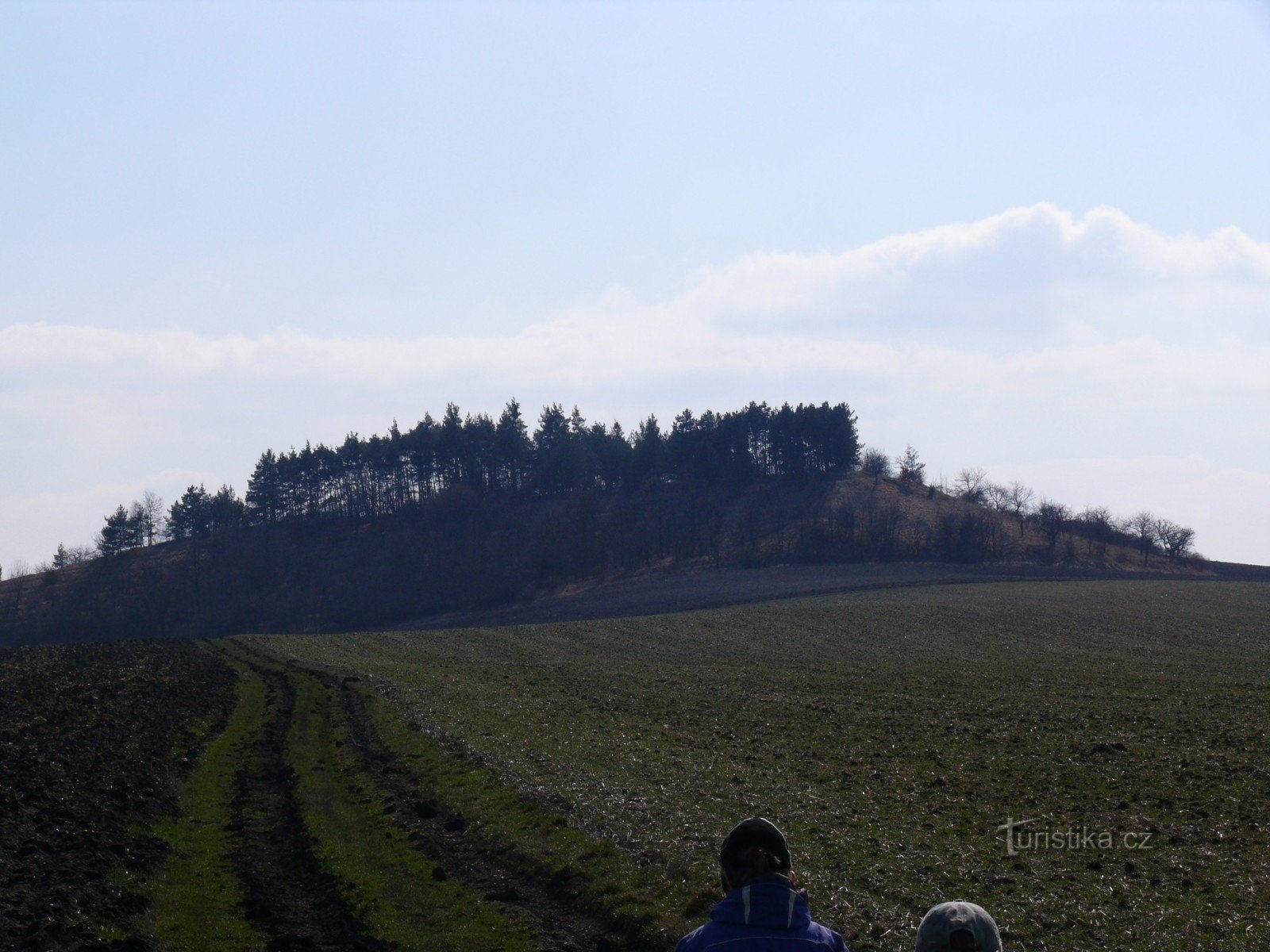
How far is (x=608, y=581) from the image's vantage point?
125875 mm

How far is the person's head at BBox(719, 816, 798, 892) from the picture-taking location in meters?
5.18

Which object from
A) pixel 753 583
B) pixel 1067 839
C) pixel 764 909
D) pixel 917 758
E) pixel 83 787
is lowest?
pixel 753 583

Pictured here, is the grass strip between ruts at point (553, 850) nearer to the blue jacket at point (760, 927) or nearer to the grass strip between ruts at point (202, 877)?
the grass strip between ruts at point (202, 877)

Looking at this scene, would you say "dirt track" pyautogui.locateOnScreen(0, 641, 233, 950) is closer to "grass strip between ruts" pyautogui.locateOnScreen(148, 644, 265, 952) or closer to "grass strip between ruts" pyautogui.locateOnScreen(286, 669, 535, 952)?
"grass strip between ruts" pyautogui.locateOnScreen(148, 644, 265, 952)

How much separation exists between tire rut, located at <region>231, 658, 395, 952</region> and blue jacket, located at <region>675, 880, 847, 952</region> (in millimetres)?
8427

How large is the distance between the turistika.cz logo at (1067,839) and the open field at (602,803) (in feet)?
0.31

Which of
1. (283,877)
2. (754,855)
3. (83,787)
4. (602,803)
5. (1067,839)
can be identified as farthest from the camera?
(83,787)

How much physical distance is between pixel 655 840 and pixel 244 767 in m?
12.3

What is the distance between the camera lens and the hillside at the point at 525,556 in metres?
120

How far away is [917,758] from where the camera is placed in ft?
79.2

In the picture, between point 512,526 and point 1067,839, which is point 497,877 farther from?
point 512,526

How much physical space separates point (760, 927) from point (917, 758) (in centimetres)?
2073

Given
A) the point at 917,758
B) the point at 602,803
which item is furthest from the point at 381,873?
the point at 917,758

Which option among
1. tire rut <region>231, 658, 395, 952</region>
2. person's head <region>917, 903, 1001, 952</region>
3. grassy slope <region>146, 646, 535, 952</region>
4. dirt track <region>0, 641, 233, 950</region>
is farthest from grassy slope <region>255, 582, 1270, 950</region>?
person's head <region>917, 903, 1001, 952</region>
